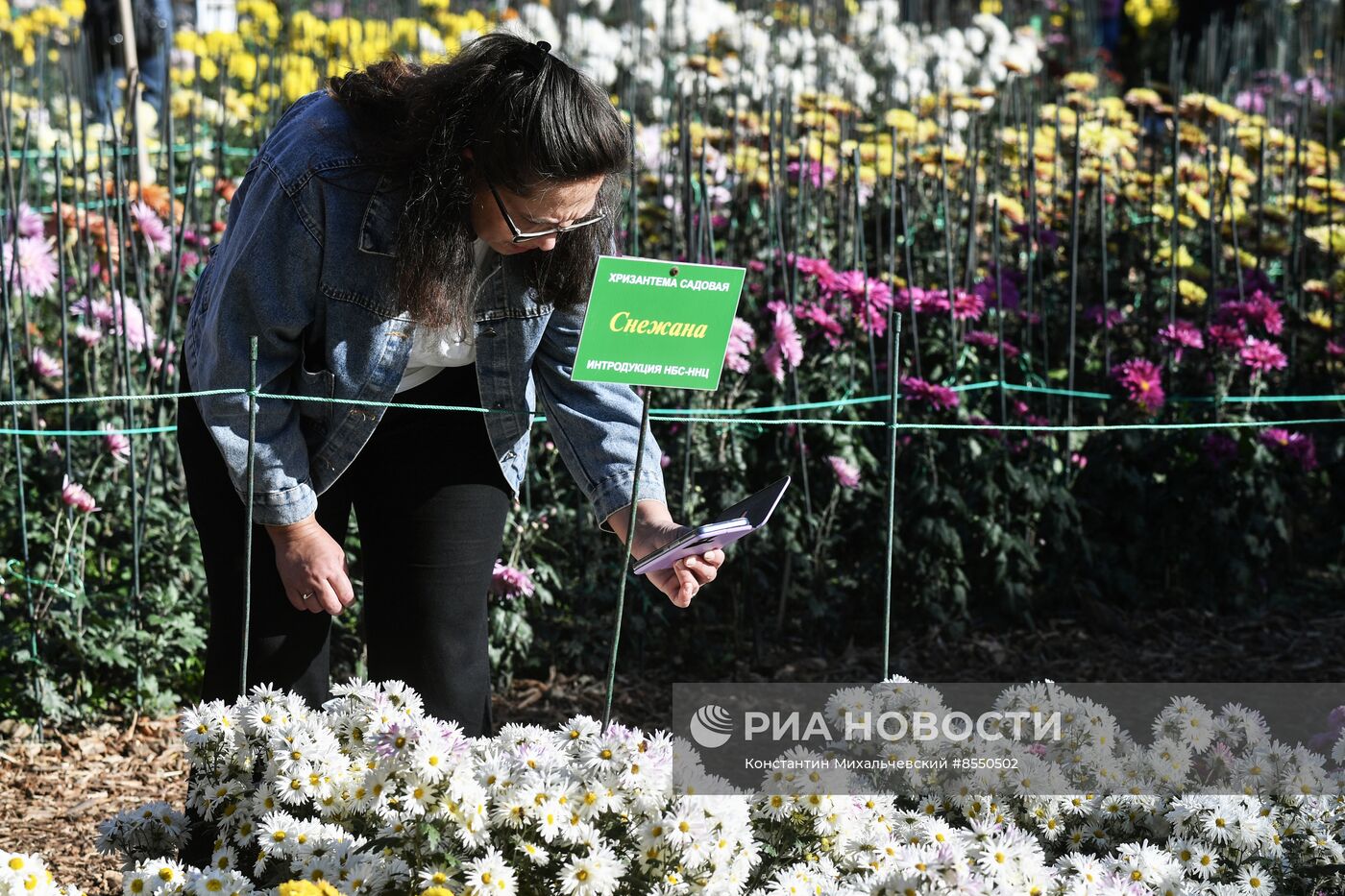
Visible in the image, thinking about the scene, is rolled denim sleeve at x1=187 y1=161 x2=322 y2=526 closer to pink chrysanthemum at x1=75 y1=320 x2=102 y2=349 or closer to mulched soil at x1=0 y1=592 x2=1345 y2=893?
mulched soil at x1=0 y1=592 x2=1345 y2=893

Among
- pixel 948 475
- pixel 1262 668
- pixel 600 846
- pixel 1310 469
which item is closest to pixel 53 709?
pixel 600 846

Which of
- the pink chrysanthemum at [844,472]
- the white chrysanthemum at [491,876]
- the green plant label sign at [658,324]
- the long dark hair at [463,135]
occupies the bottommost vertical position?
the pink chrysanthemum at [844,472]

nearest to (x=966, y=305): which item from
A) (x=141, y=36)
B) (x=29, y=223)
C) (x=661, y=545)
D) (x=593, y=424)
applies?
(x=593, y=424)

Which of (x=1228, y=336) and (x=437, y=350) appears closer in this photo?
(x=437, y=350)

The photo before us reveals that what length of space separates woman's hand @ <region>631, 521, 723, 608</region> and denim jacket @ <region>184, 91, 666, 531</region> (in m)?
0.08

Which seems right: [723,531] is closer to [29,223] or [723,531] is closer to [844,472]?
[844,472]

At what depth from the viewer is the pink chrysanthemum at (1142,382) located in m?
3.60

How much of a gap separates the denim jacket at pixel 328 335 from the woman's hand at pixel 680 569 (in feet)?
0.26

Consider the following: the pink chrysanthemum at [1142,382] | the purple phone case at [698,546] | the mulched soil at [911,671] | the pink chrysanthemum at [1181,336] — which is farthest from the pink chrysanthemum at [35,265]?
the pink chrysanthemum at [1181,336]

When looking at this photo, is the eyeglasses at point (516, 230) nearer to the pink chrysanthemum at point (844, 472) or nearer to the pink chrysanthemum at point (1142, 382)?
the pink chrysanthemum at point (844, 472)

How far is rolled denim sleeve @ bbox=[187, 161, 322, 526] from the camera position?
1716 mm

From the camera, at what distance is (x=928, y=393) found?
344cm

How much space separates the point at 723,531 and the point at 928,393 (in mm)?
1949

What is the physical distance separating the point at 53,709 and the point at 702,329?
1880mm
